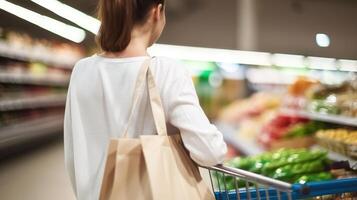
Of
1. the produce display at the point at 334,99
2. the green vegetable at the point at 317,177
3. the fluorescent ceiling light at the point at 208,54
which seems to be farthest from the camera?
the fluorescent ceiling light at the point at 208,54

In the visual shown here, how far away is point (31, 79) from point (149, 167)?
8539 millimetres

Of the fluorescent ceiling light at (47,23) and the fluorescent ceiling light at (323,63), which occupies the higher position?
the fluorescent ceiling light at (47,23)

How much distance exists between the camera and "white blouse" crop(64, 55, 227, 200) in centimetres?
143

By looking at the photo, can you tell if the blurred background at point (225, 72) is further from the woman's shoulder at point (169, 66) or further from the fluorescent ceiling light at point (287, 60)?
the woman's shoulder at point (169, 66)

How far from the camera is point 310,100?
437cm

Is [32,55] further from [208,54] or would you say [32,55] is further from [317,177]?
[317,177]

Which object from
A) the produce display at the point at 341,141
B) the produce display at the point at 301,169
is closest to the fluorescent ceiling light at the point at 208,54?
the produce display at the point at 341,141

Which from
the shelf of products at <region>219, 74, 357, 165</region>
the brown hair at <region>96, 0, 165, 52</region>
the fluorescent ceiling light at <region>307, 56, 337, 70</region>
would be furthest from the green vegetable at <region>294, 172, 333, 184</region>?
the fluorescent ceiling light at <region>307, 56, 337, 70</region>

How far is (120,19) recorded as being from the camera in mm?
1510

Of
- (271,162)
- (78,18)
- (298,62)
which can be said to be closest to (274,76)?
(298,62)

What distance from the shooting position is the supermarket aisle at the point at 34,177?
5018 mm

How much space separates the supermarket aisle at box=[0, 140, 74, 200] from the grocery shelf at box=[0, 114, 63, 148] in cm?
28

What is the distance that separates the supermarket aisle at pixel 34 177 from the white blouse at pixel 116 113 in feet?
10.4

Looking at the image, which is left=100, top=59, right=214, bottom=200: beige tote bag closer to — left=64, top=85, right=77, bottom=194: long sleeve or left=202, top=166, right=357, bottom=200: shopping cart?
left=202, top=166, right=357, bottom=200: shopping cart
